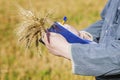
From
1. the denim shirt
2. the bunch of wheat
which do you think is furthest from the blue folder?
the denim shirt

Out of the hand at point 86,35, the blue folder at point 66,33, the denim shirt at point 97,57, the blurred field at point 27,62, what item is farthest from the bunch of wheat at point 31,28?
the blurred field at point 27,62

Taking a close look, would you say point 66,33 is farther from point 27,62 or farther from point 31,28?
point 27,62

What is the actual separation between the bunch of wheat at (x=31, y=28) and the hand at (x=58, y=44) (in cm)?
9

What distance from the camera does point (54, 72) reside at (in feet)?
18.1

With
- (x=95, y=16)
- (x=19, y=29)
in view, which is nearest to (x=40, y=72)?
(x=19, y=29)

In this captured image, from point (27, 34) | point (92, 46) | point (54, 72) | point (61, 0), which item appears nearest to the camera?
point (92, 46)

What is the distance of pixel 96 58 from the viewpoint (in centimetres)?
288

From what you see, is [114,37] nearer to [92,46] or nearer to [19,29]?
[92,46]

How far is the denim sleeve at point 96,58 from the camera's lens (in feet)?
9.36

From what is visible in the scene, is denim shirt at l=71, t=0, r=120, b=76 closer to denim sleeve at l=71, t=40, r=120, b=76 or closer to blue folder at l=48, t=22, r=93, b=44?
denim sleeve at l=71, t=40, r=120, b=76


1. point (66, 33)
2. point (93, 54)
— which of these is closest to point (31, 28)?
point (66, 33)

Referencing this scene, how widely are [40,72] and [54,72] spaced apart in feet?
0.54

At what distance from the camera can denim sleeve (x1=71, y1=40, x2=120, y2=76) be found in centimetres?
285

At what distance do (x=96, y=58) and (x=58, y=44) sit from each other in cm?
21
